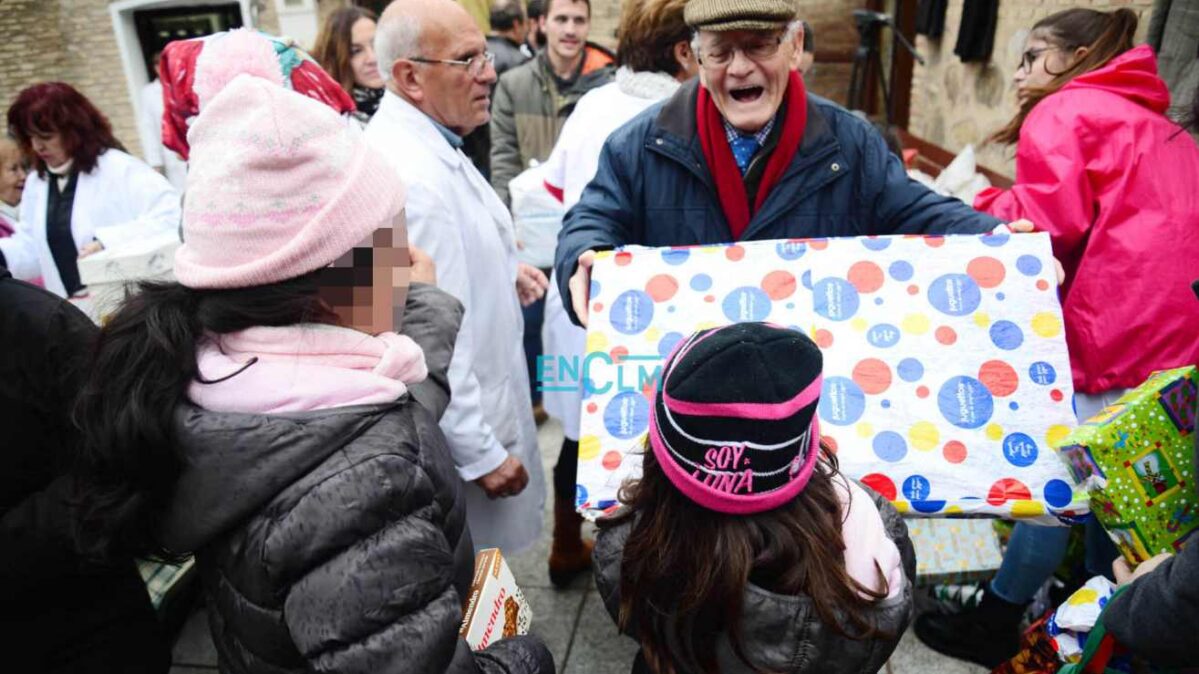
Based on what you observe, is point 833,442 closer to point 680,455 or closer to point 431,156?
point 680,455

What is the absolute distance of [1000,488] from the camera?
162 centimetres

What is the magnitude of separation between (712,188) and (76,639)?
194 centimetres

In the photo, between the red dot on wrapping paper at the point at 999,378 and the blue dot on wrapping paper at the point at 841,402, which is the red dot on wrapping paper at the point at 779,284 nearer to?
the blue dot on wrapping paper at the point at 841,402

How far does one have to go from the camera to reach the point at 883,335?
70.7 inches

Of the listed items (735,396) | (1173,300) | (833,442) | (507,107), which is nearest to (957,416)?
(833,442)

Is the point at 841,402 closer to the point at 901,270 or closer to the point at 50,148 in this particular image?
the point at 901,270

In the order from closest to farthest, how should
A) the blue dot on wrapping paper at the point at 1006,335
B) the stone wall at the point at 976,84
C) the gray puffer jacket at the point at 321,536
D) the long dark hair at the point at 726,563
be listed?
the gray puffer jacket at the point at 321,536 → the long dark hair at the point at 726,563 → the blue dot on wrapping paper at the point at 1006,335 → the stone wall at the point at 976,84

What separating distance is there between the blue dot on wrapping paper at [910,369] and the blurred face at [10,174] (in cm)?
463

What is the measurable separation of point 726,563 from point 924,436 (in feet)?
2.29

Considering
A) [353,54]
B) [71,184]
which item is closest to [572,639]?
[353,54]

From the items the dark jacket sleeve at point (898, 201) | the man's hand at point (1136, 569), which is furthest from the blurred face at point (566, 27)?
the man's hand at point (1136, 569)

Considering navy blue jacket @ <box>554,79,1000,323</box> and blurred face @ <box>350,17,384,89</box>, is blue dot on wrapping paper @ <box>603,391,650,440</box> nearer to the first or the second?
navy blue jacket @ <box>554,79,1000,323</box>

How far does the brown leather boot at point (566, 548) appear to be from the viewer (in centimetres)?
316

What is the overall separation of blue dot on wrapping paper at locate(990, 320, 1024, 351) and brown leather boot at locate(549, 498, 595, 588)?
6.11 feet
